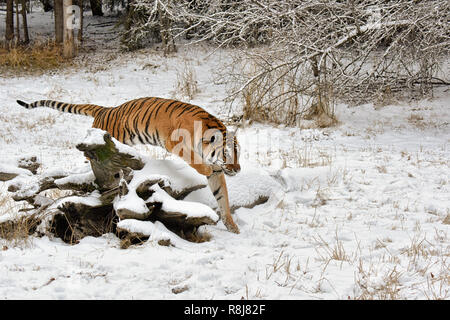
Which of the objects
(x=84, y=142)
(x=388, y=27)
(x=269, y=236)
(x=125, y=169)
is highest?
(x=388, y=27)

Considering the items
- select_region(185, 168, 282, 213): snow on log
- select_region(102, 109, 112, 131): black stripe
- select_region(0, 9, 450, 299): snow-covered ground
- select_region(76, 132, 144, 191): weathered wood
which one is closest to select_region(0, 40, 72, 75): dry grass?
select_region(0, 9, 450, 299): snow-covered ground

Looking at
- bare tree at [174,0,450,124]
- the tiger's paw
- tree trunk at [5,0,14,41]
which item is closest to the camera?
the tiger's paw

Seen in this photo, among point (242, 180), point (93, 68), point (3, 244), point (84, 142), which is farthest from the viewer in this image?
point (93, 68)

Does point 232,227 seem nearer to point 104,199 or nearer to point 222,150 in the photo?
point 222,150

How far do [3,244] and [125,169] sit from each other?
115 cm

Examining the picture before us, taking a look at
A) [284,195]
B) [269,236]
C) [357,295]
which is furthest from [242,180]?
[357,295]

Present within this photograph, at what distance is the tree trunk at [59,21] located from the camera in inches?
653

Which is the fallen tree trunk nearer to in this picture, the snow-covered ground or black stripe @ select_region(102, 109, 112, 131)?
the snow-covered ground

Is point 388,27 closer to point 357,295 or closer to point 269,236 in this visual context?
point 269,236

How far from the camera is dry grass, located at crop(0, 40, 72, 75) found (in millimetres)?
14766

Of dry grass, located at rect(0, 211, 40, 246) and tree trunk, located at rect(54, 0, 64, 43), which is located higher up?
tree trunk, located at rect(54, 0, 64, 43)

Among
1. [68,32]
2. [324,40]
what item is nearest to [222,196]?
[324,40]

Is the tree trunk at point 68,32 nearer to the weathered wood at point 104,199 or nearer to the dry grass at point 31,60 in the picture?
the dry grass at point 31,60

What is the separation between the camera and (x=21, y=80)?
1377 cm
